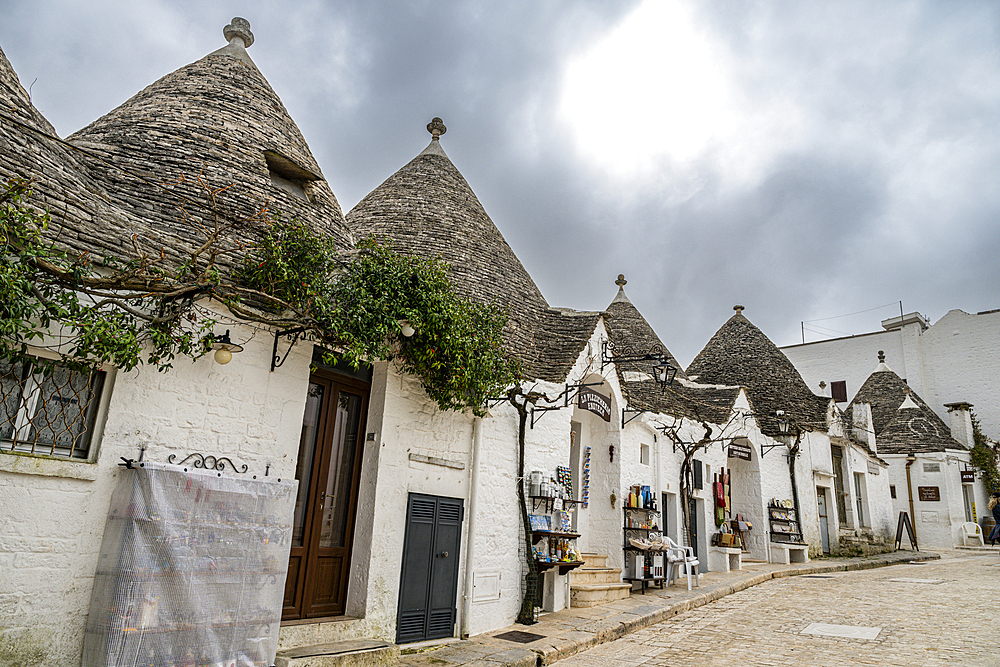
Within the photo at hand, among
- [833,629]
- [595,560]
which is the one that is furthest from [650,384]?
[833,629]

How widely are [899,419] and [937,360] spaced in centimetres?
595

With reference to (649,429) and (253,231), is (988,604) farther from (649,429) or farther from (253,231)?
(253,231)

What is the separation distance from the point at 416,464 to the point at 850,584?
10.6 metres

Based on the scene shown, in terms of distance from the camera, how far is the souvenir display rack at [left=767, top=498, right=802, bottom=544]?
18297 millimetres

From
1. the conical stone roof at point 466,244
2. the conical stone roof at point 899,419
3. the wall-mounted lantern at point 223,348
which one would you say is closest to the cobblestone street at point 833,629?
the conical stone roof at point 466,244

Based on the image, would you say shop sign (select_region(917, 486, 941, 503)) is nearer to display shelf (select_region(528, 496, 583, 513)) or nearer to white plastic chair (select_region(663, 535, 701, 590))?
white plastic chair (select_region(663, 535, 701, 590))

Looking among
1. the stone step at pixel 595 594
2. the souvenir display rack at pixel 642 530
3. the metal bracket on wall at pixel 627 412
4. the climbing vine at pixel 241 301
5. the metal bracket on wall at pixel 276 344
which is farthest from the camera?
the metal bracket on wall at pixel 627 412

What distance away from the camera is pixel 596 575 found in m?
11.2

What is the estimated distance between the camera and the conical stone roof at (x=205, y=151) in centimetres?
656

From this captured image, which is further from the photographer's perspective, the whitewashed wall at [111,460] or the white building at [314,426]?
the white building at [314,426]

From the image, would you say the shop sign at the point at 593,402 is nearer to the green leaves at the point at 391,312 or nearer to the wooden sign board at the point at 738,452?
the green leaves at the point at 391,312

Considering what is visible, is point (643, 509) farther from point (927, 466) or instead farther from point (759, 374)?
point (927, 466)

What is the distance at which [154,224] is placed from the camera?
634cm

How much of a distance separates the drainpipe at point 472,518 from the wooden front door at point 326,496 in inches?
64.3
